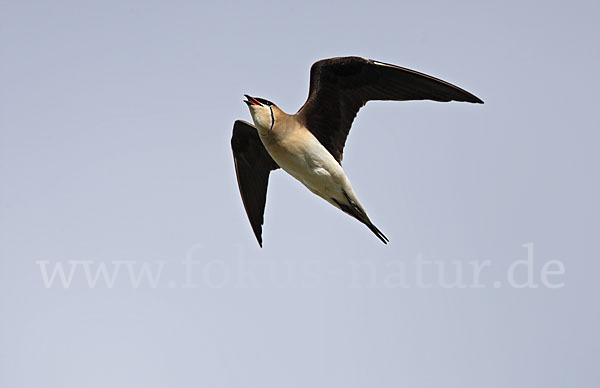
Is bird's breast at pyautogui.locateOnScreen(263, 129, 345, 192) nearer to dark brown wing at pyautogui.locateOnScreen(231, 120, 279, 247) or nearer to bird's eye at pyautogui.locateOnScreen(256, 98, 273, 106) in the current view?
bird's eye at pyautogui.locateOnScreen(256, 98, 273, 106)

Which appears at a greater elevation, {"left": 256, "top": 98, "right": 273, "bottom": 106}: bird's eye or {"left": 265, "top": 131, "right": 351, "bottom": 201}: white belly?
{"left": 256, "top": 98, "right": 273, "bottom": 106}: bird's eye

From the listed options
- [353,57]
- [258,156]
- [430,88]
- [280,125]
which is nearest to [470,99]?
[430,88]

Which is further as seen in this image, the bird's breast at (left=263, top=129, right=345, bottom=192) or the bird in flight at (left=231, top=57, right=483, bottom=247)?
the bird's breast at (left=263, top=129, right=345, bottom=192)

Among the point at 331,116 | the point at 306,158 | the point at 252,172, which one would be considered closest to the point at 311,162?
the point at 306,158

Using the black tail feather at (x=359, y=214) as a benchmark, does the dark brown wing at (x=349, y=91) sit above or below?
above

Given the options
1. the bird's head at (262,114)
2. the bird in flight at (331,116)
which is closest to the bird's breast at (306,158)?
the bird in flight at (331,116)

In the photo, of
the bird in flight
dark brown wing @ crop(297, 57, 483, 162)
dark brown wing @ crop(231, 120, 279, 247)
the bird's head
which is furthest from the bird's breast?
dark brown wing @ crop(231, 120, 279, 247)

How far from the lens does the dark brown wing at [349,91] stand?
995 cm

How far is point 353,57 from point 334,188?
153cm

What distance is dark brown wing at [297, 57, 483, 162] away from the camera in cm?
995

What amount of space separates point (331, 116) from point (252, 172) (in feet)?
6.39

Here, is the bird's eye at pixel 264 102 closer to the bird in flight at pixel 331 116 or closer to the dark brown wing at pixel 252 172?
the bird in flight at pixel 331 116

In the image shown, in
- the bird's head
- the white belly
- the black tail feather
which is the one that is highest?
the bird's head

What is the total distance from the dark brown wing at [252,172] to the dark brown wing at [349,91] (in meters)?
1.50
